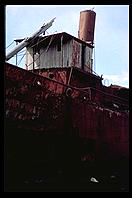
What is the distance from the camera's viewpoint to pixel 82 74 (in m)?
15.8

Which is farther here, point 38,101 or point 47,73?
point 47,73

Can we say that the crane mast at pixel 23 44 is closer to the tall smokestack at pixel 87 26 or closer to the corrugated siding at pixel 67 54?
the corrugated siding at pixel 67 54

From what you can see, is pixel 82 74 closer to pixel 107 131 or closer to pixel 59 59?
pixel 59 59

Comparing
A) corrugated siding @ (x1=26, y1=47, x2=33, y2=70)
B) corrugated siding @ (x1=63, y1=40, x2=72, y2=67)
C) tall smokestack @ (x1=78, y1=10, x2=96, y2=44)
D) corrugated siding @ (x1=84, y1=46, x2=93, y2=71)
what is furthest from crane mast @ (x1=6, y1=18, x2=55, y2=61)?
corrugated siding @ (x1=84, y1=46, x2=93, y2=71)

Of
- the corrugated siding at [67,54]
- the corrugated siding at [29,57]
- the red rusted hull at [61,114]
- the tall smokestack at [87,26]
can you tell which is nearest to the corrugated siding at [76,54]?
the corrugated siding at [67,54]

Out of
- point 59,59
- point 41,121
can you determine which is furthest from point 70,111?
point 59,59

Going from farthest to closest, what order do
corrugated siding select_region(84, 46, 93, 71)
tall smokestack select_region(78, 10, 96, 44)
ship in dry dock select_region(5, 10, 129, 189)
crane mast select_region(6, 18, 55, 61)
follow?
1. tall smokestack select_region(78, 10, 96, 44)
2. crane mast select_region(6, 18, 55, 61)
3. corrugated siding select_region(84, 46, 93, 71)
4. ship in dry dock select_region(5, 10, 129, 189)

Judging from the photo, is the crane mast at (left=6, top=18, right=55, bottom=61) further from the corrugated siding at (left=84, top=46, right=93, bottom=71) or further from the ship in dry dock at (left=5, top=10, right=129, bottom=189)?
the ship in dry dock at (left=5, top=10, right=129, bottom=189)

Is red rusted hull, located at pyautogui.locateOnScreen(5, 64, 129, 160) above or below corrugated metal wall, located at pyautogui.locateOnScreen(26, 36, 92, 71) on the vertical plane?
below

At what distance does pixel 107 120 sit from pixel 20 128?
4067 millimetres

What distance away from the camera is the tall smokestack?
18.8 m

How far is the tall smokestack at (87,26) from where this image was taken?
18781 millimetres
